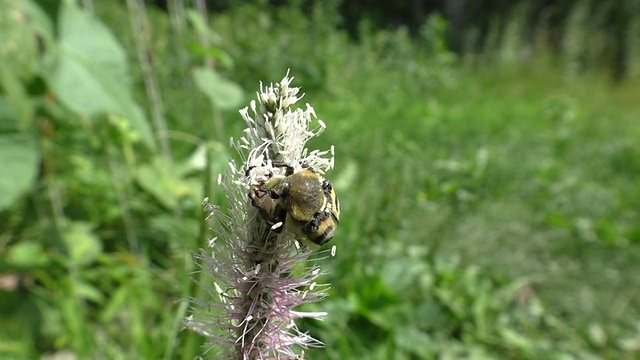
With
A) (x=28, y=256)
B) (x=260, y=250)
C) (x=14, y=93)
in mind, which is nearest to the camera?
(x=260, y=250)

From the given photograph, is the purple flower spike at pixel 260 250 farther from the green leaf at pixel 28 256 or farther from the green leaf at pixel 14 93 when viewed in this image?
the green leaf at pixel 28 256

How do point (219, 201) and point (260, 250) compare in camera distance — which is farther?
point (219, 201)

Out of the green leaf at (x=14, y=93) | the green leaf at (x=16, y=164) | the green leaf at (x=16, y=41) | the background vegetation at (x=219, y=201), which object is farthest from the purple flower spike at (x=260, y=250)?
the green leaf at (x=16, y=164)

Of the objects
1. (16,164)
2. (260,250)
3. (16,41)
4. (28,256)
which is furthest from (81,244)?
(260,250)

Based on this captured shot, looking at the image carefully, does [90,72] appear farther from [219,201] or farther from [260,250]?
[260,250]

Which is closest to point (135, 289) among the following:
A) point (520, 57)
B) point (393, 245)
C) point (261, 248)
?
point (393, 245)

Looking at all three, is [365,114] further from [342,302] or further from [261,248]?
[261,248]

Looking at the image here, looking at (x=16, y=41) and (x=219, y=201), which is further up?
(x=16, y=41)
